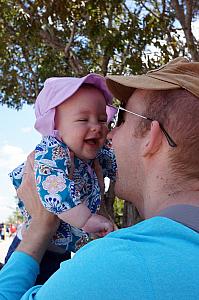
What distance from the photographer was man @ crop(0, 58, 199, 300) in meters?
1.50

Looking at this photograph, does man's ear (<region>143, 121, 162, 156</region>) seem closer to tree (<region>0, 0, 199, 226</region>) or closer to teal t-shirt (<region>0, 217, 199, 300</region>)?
teal t-shirt (<region>0, 217, 199, 300</region>)

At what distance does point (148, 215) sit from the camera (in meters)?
1.94

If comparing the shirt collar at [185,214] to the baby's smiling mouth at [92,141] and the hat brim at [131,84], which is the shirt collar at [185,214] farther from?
the baby's smiling mouth at [92,141]

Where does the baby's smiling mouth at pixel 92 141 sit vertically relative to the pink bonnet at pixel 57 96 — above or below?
below

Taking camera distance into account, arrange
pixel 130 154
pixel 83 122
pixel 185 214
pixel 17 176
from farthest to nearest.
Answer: pixel 17 176, pixel 83 122, pixel 130 154, pixel 185 214

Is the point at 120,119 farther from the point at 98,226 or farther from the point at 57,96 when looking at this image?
the point at 57,96

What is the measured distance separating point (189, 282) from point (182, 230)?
0.15 m

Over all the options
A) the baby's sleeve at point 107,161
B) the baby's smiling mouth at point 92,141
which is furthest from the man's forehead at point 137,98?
the baby's sleeve at point 107,161

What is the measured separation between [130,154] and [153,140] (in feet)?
0.49

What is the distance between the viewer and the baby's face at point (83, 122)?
2.96m

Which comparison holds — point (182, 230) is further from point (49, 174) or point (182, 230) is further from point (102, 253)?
point (49, 174)

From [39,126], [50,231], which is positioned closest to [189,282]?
[50,231]

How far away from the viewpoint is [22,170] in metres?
3.16

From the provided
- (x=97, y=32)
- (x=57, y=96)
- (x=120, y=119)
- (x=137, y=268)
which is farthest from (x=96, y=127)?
(x=97, y=32)
